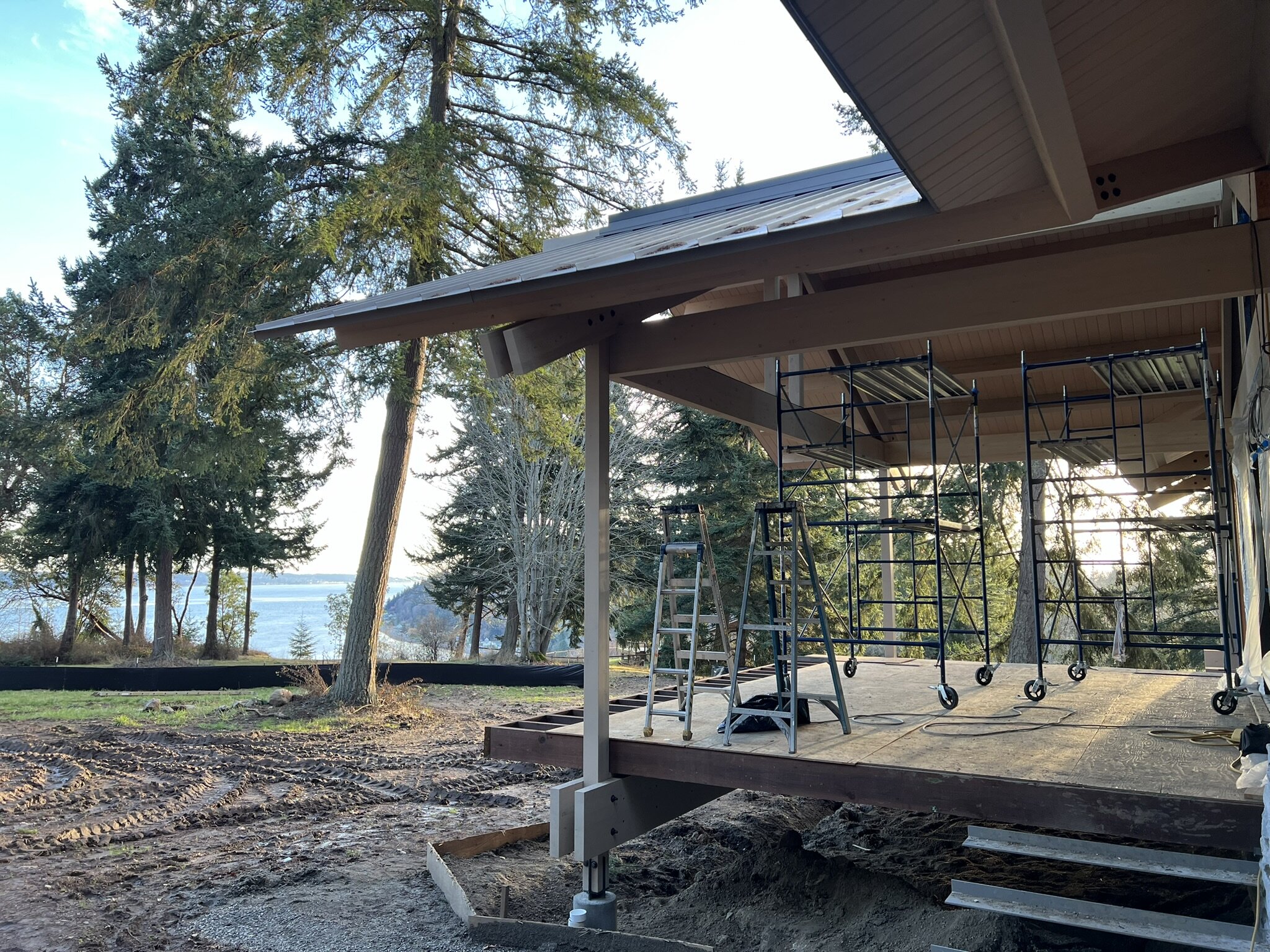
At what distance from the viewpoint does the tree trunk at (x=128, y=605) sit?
1877cm

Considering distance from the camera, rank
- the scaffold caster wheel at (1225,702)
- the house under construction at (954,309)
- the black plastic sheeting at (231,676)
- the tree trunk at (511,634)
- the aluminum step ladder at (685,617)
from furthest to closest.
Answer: the tree trunk at (511,634) < the black plastic sheeting at (231,676) < the scaffold caster wheel at (1225,702) < the aluminum step ladder at (685,617) < the house under construction at (954,309)

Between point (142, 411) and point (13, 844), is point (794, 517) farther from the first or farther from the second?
point (142, 411)

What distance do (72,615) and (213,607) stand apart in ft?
8.86

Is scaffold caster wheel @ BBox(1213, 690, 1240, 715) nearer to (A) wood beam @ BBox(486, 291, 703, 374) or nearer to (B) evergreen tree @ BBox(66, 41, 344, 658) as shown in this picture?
(A) wood beam @ BBox(486, 291, 703, 374)

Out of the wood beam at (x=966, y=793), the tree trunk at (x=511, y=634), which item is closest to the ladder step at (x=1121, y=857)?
the wood beam at (x=966, y=793)

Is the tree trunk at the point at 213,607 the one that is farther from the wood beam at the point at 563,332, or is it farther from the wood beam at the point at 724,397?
the wood beam at the point at 563,332

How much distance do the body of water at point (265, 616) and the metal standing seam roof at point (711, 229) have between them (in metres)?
11.1

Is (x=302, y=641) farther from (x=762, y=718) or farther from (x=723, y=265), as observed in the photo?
(x=723, y=265)

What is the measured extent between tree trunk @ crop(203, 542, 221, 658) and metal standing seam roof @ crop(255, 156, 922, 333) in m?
16.0

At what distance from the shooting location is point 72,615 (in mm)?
17828

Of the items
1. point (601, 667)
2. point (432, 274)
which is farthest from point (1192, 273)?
point (432, 274)

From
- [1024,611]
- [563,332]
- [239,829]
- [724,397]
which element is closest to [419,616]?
[1024,611]

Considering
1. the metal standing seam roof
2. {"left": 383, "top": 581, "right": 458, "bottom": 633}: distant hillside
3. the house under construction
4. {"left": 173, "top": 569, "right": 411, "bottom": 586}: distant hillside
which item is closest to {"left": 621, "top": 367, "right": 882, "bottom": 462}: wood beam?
the house under construction

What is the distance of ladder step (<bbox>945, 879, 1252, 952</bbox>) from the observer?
2.96 m
